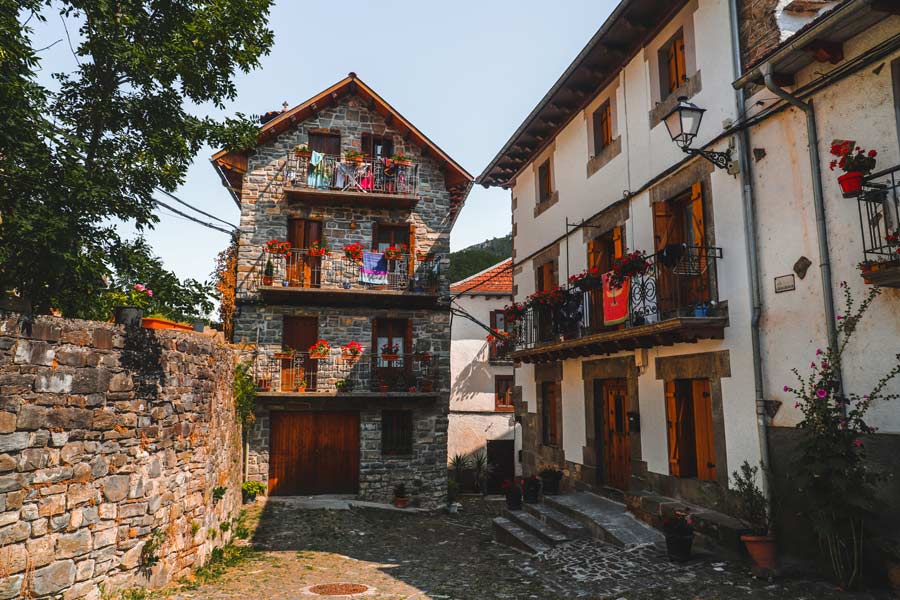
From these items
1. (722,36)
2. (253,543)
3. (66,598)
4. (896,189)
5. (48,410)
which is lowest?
(253,543)

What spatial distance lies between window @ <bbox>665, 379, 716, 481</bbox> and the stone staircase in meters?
1.08

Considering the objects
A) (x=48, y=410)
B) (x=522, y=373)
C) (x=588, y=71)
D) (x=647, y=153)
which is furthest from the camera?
(x=522, y=373)

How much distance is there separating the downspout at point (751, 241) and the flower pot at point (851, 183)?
166 cm

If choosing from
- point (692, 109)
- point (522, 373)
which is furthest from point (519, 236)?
point (692, 109)

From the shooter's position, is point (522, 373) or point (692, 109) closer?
point (692, 109)

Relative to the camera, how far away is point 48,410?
5.68 m

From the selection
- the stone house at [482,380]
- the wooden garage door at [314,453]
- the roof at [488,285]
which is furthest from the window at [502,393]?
the wooden garage door at [314,453]

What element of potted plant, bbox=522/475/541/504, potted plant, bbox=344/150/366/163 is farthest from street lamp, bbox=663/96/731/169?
potted plant, bbox=344/150/366/163

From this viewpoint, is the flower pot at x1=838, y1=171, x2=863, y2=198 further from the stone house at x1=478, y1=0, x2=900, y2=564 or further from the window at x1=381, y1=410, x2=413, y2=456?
the window at x1=381, y1=410, x2=413, y2=456

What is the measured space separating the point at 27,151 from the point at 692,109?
795 centimetres

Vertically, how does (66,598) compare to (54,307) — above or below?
below

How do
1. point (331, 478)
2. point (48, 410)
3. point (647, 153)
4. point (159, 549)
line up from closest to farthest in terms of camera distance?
point (48, 410)
point (159, 549)
point (647, 153)
point (331, 478)

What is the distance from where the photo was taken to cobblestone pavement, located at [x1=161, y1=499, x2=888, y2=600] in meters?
6.73

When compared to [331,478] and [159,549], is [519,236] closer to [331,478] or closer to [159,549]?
[331,478]
